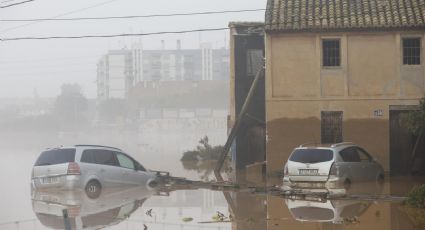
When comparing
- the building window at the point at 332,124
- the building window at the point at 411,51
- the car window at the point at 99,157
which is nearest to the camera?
the car window at the point at 99,157

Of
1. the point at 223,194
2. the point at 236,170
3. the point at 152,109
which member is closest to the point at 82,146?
the point at 223,194

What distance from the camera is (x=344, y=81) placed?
30.2 m

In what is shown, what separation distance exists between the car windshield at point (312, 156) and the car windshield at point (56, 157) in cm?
702

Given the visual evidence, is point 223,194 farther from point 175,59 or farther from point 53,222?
point 175,59

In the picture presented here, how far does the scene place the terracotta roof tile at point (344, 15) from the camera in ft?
98.0

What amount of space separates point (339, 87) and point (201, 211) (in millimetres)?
12525

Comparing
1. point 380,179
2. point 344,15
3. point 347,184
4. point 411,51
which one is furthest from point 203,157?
point 347,184

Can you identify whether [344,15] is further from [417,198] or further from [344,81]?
[417,198]

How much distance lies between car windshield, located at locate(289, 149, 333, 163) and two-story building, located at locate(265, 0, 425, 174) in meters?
6.50

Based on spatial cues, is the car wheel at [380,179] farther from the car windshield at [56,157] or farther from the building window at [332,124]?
the car windshield at [56,157]

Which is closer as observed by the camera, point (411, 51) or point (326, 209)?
point (326, 209)

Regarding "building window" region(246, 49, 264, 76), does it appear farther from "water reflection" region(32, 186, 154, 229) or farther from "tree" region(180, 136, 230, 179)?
"water reflection" region(32, 186, 154, 229)

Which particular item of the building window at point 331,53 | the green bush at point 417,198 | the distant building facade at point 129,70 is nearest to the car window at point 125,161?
the building window at point 331,53

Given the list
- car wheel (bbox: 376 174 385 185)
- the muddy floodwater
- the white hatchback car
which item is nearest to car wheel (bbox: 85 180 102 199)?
the muddy floodwater
